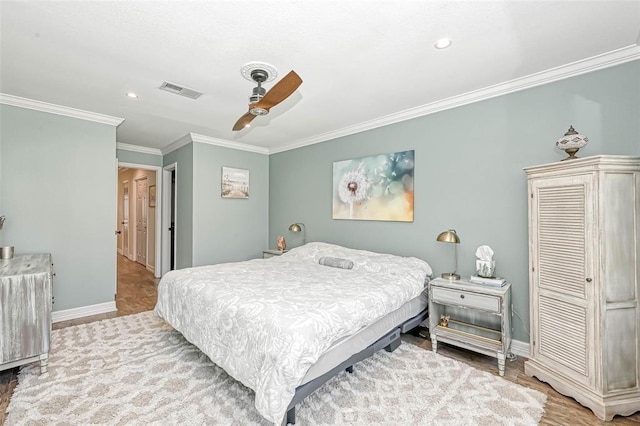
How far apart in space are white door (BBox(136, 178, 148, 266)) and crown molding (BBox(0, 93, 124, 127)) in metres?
3.42

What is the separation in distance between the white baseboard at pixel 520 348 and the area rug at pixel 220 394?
0.56 metres

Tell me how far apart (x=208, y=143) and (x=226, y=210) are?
113 centimetres

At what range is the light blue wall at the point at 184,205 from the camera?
4680 mm

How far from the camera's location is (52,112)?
135 inches

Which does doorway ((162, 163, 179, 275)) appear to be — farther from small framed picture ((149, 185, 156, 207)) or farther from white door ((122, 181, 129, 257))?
white door ((122, 181, 129, 257))

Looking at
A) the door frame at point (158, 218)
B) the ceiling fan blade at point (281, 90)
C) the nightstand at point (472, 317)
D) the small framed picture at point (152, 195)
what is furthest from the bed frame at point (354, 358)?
the small framed picture at point (152, 195)

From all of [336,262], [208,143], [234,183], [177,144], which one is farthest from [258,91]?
[177,144]

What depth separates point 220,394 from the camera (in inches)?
82.7

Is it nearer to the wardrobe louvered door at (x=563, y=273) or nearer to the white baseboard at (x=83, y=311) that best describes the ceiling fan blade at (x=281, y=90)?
the wardrobe louvered door at (x=563, y=273)

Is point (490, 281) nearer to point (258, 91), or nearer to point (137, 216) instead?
point (258, 91)

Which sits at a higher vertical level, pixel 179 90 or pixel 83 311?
pixel 179 90

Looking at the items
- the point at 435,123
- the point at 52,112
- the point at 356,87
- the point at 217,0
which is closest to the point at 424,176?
the point at 435,123

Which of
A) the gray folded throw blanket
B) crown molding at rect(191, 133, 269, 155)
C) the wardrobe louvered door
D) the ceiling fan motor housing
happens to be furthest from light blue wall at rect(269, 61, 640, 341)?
crown molding at rect(191, 133, 269, 155)

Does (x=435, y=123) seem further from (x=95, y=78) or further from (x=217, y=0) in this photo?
(x=95, y=78)
